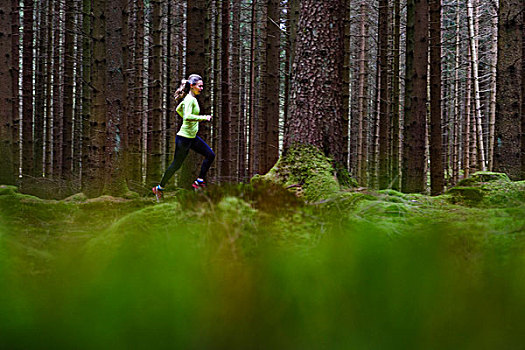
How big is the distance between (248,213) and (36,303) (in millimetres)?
797

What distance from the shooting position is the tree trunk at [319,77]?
3.84m

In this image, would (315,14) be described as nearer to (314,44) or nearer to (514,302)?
(314,44)

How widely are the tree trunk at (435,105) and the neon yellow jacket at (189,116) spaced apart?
194 inches

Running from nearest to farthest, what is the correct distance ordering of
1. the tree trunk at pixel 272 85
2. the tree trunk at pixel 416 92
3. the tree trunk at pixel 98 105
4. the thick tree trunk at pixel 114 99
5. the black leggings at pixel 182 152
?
the black leggings at pixel 182 152 < the thick tree trunk at pixel 114 99 < the tree trunk at pixel 98 105 < the tree trunk at pixel 416 92 < the tree trunk at pixel 272 85

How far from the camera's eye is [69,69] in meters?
13.8

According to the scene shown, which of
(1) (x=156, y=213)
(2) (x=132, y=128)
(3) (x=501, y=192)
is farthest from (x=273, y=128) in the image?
(1) (x=156, y=213)

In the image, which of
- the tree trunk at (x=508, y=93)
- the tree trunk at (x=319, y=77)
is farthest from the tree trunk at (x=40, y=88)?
the tree trunk at (x=508, y=93)

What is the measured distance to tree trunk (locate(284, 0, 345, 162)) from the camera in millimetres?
3842

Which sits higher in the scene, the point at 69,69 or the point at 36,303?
the point at 69,69

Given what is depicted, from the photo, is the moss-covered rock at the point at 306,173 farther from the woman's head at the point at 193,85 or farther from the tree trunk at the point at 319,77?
the woman's head at the point at 193,85

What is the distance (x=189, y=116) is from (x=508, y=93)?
432 centimetres

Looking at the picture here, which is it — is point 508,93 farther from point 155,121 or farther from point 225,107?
point 155,121

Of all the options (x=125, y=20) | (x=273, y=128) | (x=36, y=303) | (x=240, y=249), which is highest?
(x=125, y=20)

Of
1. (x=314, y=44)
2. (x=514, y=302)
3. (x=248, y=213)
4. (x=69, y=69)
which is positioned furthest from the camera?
(x=69, y=69)
